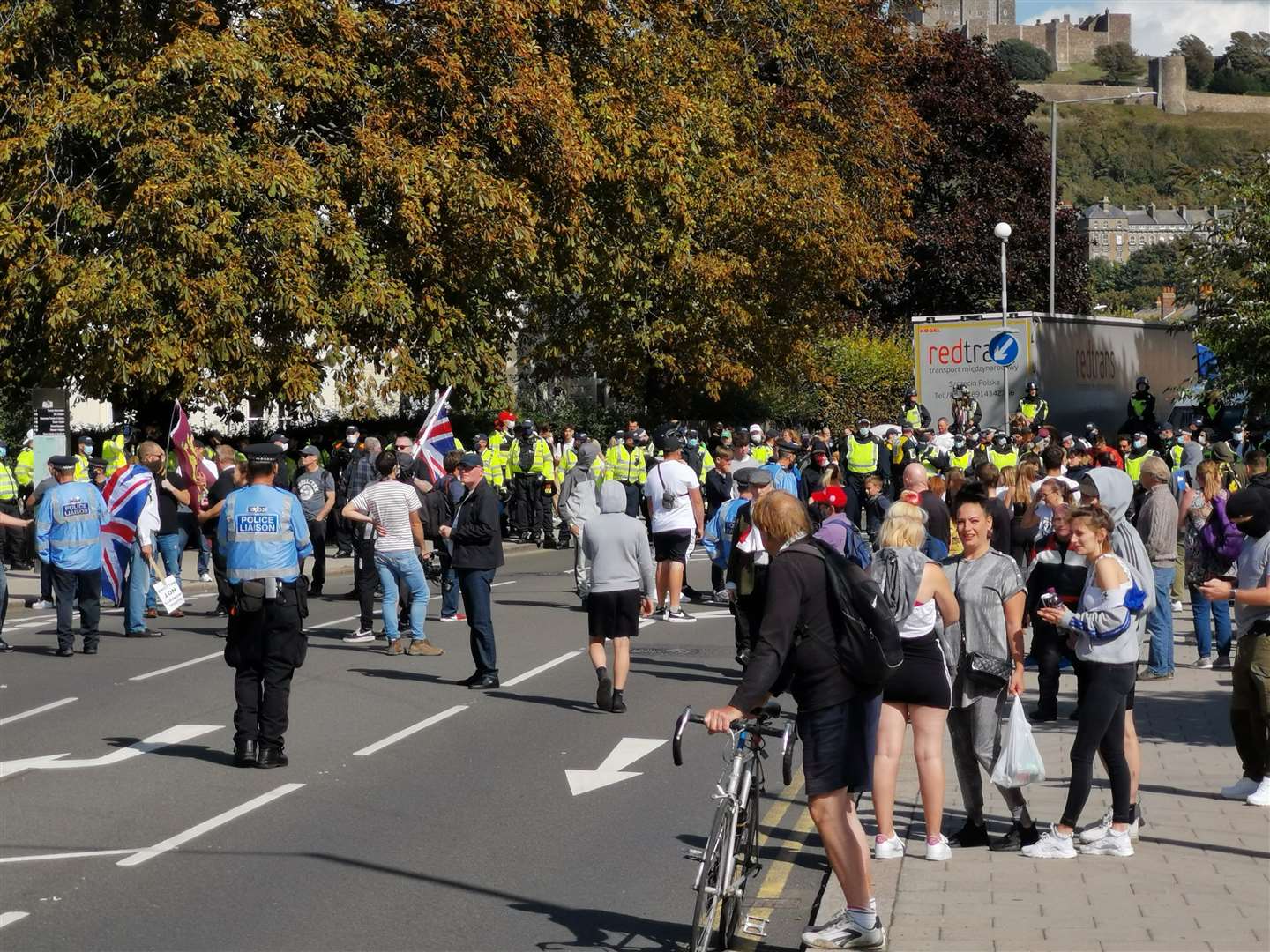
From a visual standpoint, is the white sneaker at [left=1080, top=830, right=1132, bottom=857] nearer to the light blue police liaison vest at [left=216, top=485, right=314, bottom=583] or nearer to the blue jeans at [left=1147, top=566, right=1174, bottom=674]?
the light blue police liaison vest at [left=216, top=485, right=314, bottom=583]

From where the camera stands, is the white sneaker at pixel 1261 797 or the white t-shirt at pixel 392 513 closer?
the white sneaker at pixel 1261 797

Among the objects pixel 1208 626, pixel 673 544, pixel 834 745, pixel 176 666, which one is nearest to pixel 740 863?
pixel 834 745

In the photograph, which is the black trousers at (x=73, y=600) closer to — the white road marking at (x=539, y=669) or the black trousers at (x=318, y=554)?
the black trousers at (x=318, y=554)

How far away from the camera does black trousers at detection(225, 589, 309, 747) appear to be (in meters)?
10.5

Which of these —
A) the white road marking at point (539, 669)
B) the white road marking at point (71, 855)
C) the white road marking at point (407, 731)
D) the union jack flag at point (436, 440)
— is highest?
the union jack flag at point (436, 440)

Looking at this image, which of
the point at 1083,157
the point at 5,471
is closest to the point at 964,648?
the point at 5,471

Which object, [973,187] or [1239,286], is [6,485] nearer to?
[1239,286]

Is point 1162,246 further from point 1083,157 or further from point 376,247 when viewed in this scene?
point 376,247

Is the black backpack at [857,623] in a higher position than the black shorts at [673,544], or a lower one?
higher

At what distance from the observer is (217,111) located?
25703 millimetres

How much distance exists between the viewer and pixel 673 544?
18031 millimetres

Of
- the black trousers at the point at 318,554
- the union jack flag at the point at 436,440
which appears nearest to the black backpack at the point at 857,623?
the union jack flag at the point at 436,440

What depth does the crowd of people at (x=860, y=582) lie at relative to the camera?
6426 mm

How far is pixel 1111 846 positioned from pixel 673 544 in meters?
10.3
